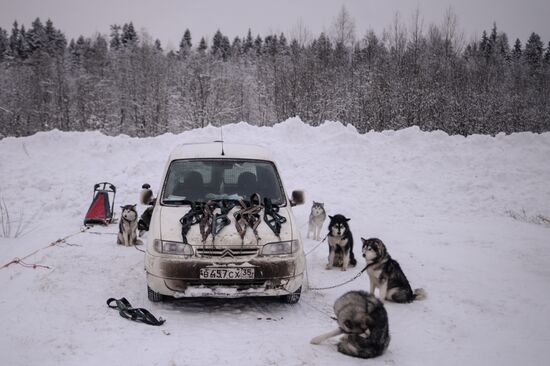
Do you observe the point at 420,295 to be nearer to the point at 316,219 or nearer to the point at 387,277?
the point at 387,277

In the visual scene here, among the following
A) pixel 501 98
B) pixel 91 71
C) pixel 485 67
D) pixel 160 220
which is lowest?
pixel 160 220

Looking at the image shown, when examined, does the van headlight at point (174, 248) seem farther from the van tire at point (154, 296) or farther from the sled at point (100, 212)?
the sled at point (100, 212)

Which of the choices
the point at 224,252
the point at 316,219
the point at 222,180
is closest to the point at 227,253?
the point at 224,252

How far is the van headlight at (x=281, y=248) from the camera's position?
14.5 ft

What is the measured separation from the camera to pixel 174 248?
14.3 ft

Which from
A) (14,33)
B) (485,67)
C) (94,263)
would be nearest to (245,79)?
(485,67)

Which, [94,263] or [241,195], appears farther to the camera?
[94,263]

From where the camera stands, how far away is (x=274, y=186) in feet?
18.6

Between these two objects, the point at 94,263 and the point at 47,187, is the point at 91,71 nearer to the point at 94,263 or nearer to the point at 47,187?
the point at 47,187

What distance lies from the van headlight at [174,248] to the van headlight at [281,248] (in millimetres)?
833

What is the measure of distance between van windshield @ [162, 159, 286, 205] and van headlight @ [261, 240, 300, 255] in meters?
0.94

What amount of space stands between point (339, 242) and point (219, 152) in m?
2.47

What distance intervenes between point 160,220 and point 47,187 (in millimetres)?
8850

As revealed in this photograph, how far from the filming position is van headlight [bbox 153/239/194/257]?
14.1 feet
